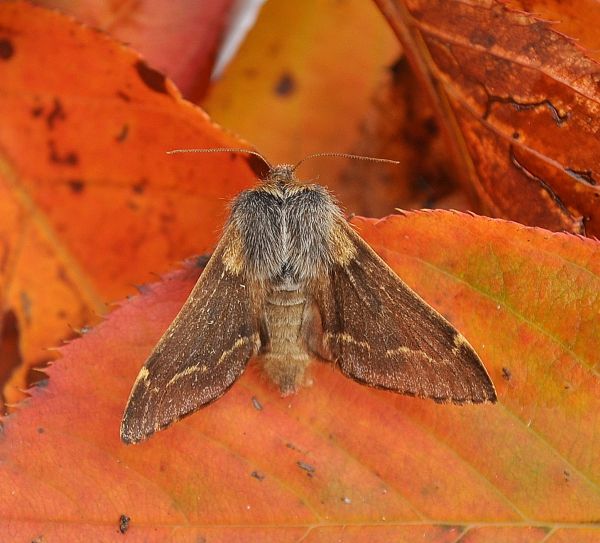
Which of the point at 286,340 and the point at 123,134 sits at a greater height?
the point at 123,134

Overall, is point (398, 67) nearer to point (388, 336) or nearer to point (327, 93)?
point (327, 93)

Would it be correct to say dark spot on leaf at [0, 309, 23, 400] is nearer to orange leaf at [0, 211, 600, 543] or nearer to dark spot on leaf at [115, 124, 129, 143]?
orange leaf at [0, 211, 600, 543]

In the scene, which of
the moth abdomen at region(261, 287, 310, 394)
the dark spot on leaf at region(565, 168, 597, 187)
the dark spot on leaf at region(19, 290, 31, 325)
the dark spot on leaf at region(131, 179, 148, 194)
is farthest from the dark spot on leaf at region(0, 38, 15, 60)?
the dark spot on leaf at region(565, 168, 597, 187)

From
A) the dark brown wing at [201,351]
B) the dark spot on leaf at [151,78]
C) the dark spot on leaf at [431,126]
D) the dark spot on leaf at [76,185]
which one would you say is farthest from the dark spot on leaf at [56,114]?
the dark spot on leaf at [431,126]

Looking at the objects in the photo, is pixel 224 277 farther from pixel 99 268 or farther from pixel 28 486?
pixel 28 486

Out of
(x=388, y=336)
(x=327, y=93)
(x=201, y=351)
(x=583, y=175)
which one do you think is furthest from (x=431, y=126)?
(x=201, y=351)

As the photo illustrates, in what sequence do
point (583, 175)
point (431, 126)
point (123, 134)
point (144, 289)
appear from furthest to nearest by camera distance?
point (431, 126) < point (123, 134) < point (144, 289) < point (583, 175)

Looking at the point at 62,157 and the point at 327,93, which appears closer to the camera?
the point at 62,157
